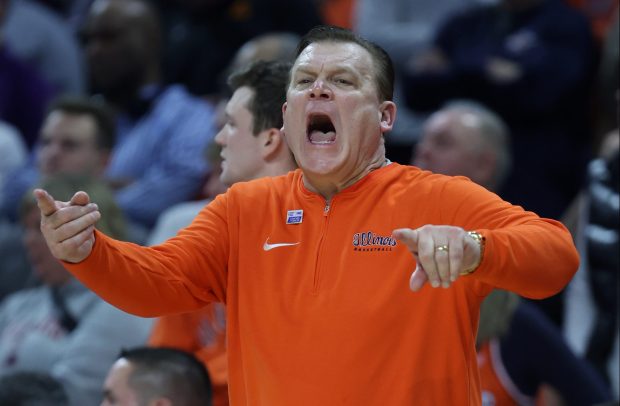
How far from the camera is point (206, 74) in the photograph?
7551 millimetres

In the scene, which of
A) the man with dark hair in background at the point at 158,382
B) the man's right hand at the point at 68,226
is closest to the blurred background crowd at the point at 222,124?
the man with dark hair in background at the point at 158,382

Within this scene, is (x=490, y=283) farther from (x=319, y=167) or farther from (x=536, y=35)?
(x=536, y=35)

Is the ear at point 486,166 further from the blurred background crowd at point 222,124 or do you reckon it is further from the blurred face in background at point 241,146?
the blurred face in background at point 241,146

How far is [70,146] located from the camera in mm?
6777

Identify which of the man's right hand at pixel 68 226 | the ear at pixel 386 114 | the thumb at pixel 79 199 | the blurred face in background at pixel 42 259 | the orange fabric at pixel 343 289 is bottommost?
the blurred face in background at pixel 42 259

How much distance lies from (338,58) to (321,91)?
0.36 ft

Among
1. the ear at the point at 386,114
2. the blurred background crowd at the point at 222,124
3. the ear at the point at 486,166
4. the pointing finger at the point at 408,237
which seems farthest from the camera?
the ear at the point at 486,166

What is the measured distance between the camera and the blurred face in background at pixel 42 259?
19.1ft

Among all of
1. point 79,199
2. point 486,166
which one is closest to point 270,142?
point 79,199

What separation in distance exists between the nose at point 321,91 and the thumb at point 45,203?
2.53ft

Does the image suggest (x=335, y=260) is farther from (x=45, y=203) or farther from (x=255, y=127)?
(x=255, y=127)

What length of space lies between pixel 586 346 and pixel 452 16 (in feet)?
7.99

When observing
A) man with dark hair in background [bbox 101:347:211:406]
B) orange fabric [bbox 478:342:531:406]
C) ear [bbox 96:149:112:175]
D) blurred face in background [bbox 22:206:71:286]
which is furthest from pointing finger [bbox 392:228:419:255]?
ear [bbox 96:149:112:175]

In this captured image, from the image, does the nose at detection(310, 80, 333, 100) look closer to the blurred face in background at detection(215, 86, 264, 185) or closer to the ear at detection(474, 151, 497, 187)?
the blurred face in background at detection(215, 86, 264, 185)
